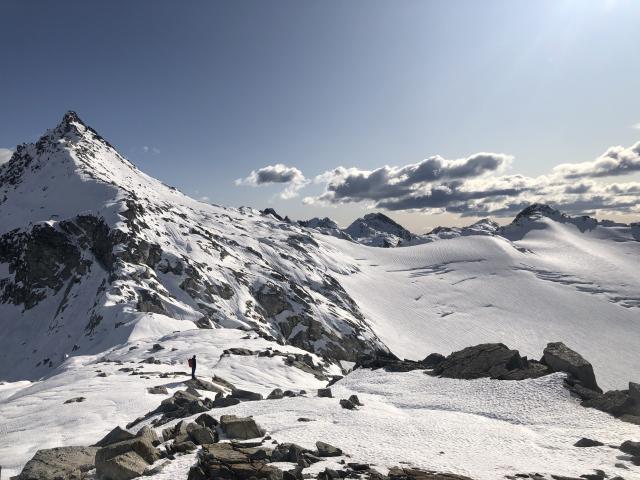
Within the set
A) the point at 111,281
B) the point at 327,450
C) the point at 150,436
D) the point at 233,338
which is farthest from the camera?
the point at 111,281

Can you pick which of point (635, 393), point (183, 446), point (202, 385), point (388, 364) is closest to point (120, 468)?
point (183, 446)

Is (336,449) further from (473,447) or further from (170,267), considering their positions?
(170,267)

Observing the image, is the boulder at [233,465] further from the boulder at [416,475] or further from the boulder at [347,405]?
the boulder at [347,405]

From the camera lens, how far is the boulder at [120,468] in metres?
12.8

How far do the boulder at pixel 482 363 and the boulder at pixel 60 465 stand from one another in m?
24.5

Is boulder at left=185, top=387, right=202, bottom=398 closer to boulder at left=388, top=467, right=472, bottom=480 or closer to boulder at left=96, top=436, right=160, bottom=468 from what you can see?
boulder at left=96, top=436, right=160, bottom=468

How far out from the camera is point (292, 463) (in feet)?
45.9

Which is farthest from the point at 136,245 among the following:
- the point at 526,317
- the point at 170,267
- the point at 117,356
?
the point at 526,317

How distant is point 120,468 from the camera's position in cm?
1283

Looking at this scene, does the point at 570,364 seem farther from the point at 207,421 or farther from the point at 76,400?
the point at 76,400

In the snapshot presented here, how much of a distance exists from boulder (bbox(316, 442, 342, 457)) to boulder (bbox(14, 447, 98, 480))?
Result: 7.77 metres

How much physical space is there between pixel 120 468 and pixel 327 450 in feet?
22.2

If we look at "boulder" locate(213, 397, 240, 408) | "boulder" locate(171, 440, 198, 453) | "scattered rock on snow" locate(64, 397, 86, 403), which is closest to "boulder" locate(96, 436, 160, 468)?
"boulder" locate(171, 440, 198, 453)

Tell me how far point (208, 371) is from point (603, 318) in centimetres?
20079
